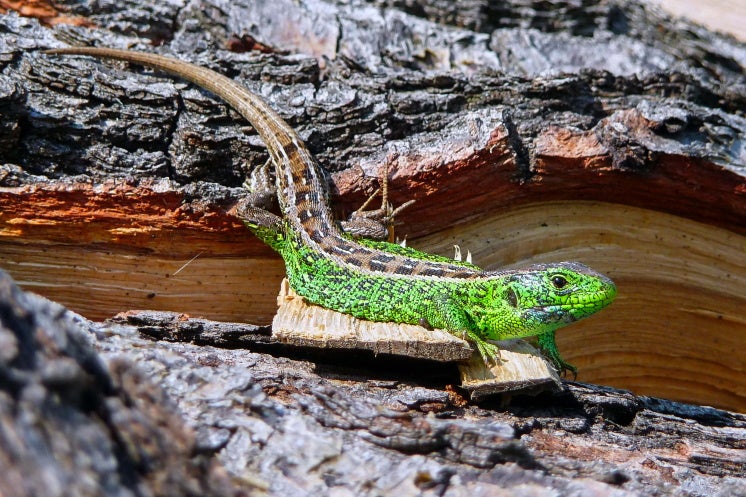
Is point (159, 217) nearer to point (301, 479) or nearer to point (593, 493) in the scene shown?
point (301, 479)

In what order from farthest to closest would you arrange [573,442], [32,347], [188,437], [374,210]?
[374,210] → [573,442] → [188,437] → [32,347]

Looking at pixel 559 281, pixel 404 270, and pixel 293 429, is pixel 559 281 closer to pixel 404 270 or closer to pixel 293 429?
pixel 404 270

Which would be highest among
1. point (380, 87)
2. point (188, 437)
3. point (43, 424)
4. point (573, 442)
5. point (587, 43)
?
point (587, 43)

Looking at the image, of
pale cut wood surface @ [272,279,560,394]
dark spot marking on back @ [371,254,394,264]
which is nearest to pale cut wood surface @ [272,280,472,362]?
pale cut wood surface @ [272,279,560,394]

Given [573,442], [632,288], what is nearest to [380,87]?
[632,288]

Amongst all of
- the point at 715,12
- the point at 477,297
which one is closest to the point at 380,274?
the point at 477,297

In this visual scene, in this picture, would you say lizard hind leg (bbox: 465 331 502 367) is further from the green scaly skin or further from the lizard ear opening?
the lizard ear opening

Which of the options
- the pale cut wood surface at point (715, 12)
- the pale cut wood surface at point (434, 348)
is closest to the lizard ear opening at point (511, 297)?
the pale cut wood surface at point (434, 348)
